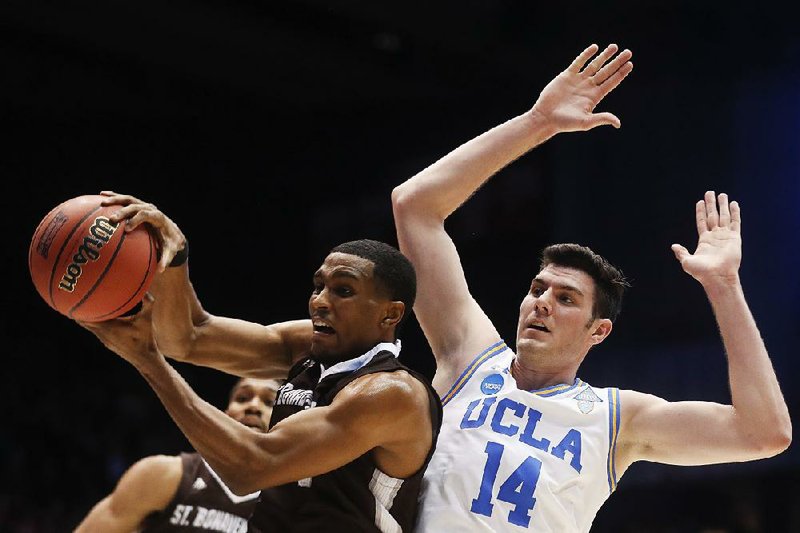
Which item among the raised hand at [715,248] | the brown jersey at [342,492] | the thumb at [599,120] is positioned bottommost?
the brown jersey at [342,492]

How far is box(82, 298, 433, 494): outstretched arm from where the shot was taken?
2.64 m

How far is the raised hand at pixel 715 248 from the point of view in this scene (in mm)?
3641

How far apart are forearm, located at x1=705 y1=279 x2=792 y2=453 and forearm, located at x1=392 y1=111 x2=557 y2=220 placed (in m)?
0.86

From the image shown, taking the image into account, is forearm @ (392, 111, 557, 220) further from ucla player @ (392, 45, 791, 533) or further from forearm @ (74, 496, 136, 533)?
forearm @ (74, 496, 136, 533)

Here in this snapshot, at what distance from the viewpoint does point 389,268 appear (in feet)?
10.5

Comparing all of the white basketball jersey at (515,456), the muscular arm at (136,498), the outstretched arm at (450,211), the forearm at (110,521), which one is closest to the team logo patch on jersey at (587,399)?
the white basketball jersey at (515,456)

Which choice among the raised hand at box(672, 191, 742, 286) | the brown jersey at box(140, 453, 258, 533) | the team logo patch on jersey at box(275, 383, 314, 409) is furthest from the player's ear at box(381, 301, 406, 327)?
the brown jersey at box(140, 453, 258, 533)

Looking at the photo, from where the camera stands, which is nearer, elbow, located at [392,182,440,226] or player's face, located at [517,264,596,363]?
player's face, located at [517,264,596,363]

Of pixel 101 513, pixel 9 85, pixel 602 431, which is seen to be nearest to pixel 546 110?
pixel 602 431

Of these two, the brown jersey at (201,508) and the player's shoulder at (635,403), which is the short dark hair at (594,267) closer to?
the player's shoulder at (635,403)

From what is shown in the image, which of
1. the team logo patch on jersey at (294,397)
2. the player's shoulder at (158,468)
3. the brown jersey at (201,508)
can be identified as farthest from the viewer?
the player's shoulder at (158,468)

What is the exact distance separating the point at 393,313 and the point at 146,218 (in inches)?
31.3

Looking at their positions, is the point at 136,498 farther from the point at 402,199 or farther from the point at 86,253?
the point at 86,253

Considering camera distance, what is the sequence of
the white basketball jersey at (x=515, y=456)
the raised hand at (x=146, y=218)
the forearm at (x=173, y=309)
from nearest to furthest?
the raised hand at (x=146, y=218), the white basketball jersey at (x=515, y=456), the forearm at (x=173, y=309)
